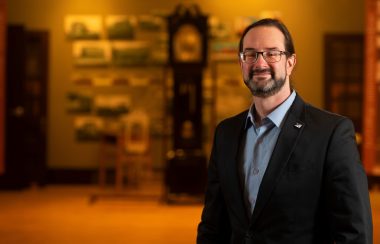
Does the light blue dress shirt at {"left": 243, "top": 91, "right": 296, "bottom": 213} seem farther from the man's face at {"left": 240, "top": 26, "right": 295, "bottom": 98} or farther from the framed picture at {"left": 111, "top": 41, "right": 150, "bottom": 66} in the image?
the framed picture at {"left": 111, "top": 41, "right": 150, "bottom": 66}

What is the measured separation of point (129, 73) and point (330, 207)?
730 centimetres

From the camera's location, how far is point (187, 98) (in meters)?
7.26

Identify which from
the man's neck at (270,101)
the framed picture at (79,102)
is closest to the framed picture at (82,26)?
the framed picture at (79,102)

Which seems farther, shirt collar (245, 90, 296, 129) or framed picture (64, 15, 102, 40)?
framed picture (64, 15, 102, 40)

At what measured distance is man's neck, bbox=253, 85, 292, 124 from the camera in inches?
66.7

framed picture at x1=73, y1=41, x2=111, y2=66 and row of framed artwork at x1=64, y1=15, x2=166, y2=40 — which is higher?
row of framed artwork at x1=64, y1=15, x2=166, y2=40

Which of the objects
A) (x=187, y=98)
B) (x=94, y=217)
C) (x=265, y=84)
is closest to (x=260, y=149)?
(x=265, y=84)

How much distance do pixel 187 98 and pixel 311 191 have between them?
18.6ft

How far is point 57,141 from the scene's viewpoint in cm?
881

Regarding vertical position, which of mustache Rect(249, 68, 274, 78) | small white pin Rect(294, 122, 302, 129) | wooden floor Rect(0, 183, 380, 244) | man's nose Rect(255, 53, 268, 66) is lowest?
wooden floor Rect(0, 183, 380, 244)

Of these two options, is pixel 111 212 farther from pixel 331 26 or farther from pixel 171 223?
pixel 331 26

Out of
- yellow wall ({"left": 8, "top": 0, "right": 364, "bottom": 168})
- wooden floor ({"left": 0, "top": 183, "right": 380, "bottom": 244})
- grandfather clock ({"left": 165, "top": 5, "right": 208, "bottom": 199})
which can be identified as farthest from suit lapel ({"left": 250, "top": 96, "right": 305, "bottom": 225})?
yellow wall ({"left": 8, "top": 0, "right": 364, "bottom": 168})

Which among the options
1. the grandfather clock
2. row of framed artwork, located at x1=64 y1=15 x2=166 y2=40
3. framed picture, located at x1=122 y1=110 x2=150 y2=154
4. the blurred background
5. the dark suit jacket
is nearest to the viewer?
the dark suit jacket

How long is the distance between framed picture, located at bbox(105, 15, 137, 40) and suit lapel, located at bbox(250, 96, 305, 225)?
7.21 m
